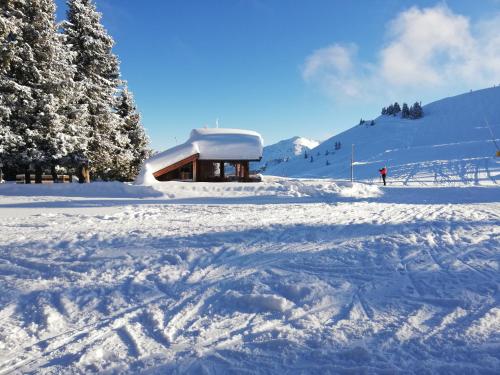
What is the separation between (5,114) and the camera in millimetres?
15664

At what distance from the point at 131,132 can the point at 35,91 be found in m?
11.4

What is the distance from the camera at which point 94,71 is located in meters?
21.8

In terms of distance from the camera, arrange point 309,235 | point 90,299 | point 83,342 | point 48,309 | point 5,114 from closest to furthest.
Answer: point 83,342 → point 48,309 → point 90,299 → point 309,235 → point 5,114

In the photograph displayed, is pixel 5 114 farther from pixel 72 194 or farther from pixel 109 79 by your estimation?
pixel 109 79

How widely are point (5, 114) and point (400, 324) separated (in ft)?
63.7

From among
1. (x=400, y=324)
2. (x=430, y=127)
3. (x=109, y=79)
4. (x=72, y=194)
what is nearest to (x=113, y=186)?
(x=72, y=194)

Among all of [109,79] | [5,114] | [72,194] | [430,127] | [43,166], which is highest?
[430,127]

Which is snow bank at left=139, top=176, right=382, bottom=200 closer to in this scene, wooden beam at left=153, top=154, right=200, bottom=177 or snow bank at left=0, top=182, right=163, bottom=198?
snow bank at left=0, top=182, right=163, bottom=198

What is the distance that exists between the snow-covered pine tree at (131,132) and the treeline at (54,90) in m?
3.91

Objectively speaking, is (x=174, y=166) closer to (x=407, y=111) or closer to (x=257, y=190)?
(x=257, y=190)

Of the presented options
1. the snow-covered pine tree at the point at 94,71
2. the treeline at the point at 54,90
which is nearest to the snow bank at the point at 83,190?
the treeline at the point at 54,90

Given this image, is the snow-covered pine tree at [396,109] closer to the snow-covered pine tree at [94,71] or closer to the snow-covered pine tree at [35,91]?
the snow-covered pine tree at [94,71]

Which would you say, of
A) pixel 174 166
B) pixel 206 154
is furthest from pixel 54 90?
pixel 206 154

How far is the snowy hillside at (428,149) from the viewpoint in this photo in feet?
124
